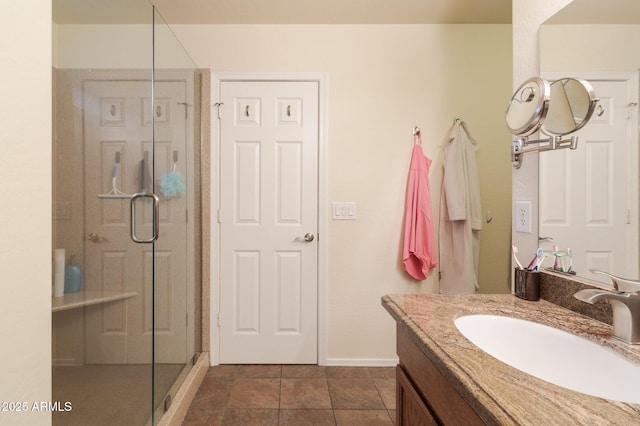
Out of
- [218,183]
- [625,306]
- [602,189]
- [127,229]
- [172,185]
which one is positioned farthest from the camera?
[218,183]

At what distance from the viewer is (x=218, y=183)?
2184 mm

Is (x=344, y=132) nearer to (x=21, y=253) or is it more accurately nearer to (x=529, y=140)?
(x=529, y=140)

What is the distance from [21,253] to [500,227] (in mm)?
2530

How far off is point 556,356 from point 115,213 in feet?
5.33

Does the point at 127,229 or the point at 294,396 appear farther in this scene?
the point at 294,396

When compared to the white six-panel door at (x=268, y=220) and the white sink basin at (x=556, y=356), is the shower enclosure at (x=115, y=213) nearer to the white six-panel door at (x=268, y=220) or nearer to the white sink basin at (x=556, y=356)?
the white six-panel door at (x=268, y=220)

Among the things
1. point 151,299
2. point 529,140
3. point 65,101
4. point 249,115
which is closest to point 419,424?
point 529,140

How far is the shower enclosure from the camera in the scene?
106 centimetres

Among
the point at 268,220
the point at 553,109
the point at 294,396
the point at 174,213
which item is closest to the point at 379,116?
the point at 268,220

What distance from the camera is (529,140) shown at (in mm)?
1224

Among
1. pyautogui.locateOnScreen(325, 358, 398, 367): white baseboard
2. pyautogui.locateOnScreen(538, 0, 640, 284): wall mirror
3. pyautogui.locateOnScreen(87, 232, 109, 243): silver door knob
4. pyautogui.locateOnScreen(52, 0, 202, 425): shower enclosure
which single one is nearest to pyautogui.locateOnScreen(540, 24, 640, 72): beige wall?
pyautogui.locateOnScreen(538, 0, 640, 284): wall mirror

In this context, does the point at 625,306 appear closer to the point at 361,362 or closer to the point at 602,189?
the point at 602,189

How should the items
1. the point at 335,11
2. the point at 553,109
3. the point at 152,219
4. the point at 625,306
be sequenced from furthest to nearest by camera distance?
the point at 335,11 → the point at 152,219 → the point at 553,109 → the point at 625,306

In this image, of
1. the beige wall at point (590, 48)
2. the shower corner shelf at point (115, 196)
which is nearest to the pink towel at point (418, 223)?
the beige wall at point (590, 48)
